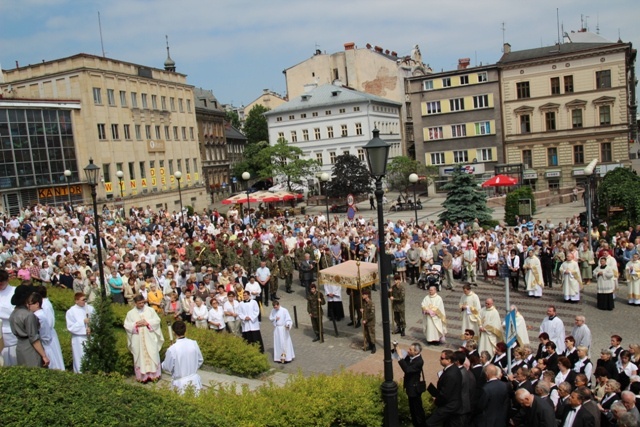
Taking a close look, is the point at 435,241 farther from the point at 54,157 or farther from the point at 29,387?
the point at 54,157

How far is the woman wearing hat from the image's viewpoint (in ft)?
30.0

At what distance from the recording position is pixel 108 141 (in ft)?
165

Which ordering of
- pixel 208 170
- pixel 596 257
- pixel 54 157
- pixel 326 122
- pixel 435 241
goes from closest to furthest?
1. pixel 596 257
2. pixel 435 241
3. pixel 54 157
4. pixel 326 122
5. pixel 208 170

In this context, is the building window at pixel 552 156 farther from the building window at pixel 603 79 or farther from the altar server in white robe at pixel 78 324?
the altar server in white robe at pixel 78 324

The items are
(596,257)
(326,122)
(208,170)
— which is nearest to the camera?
(596,257)

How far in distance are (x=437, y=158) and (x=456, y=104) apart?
20.2ft

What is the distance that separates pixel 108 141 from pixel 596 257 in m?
41.8

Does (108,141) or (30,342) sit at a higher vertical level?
(108,141)

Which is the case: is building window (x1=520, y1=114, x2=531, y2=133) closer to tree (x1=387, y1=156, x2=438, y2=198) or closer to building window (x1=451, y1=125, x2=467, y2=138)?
building window (x1=451, y1=125, x2=467, y2=138)

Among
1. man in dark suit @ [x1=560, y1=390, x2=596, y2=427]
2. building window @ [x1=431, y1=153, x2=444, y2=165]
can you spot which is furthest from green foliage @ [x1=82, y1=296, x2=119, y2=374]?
building window @ [x1=431, y1=153, x2=444, y2=165]

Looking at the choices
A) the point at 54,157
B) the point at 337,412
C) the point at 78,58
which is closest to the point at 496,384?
the point at 337,412

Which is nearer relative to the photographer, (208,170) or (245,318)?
(245,318)

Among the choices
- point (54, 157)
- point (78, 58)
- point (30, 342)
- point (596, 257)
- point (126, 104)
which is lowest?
point (596, 257)

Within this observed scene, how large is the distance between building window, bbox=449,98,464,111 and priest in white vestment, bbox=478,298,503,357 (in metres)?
50.6
